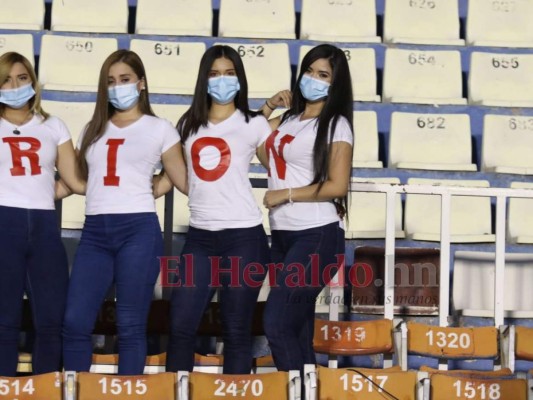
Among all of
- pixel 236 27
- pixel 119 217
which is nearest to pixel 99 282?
pixel 119 217

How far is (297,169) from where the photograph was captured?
12.8 ft

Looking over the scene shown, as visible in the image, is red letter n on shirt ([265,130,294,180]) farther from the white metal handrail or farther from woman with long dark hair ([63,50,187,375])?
the white metal handrail

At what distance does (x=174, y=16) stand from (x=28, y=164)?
2.64 meters

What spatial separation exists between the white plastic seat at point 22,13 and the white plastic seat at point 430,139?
1989mm

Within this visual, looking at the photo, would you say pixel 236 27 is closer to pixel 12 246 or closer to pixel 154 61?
pixel 154 61

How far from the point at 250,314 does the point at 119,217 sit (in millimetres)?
525

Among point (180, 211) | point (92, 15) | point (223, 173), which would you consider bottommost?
point (180, 211)

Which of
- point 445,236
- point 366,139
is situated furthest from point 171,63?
point 445,236

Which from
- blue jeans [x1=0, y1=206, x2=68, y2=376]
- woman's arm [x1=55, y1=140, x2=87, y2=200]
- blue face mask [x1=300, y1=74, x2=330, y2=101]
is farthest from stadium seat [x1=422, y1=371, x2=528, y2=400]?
woman's arm [x1=55, y1=140, x2=87, y2=200]

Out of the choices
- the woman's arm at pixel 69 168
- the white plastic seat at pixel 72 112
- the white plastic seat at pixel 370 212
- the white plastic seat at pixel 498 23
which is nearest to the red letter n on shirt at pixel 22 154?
the woman's arm at pixel 69 168

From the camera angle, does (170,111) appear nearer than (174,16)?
Yes

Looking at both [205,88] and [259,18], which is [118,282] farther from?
[259,18]

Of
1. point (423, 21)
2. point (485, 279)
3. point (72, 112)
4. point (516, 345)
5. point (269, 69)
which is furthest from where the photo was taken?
point (423, 21)

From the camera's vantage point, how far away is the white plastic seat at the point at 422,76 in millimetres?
6152
